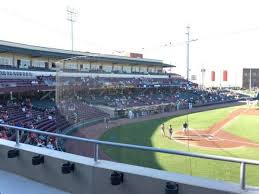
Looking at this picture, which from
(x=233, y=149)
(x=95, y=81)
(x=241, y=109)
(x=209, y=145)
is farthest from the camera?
(x=241, y=109)

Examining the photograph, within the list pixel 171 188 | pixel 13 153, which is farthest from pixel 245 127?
pixel 171 188

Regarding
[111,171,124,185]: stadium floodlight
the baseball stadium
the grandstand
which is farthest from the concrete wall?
the grandstand

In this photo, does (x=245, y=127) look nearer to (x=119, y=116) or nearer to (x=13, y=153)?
(x=119, y=116)

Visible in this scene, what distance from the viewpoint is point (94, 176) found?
4605mm

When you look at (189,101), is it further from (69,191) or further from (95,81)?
(69,191)

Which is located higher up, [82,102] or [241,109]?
[82,102]

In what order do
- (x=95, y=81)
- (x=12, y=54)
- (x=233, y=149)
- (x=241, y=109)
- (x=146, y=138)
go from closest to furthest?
(x=95, y=81) < (x=233, y=149) < (x=146, y=138) < (x=12, y=54) < (x=241, y=109)

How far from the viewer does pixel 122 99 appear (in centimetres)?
1357

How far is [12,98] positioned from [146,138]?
44.4 feet

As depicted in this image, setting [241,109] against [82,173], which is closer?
[82,173]

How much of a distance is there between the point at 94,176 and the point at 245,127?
28490 mm

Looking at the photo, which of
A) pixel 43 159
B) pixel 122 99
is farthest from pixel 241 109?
pixel 43 159

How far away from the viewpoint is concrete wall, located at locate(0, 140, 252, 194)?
12.6 feet

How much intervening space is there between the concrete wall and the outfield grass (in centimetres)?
1974
